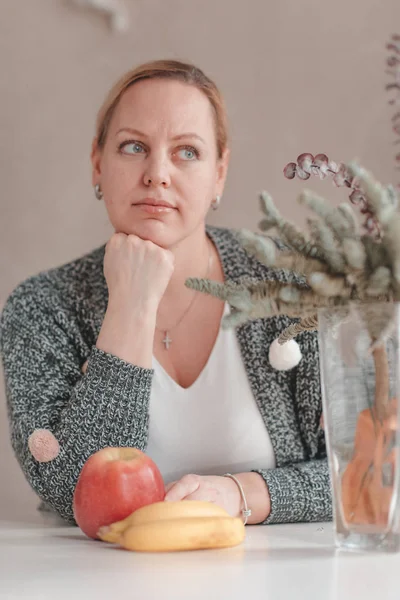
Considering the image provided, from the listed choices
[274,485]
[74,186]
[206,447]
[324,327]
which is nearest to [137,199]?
[206,447]

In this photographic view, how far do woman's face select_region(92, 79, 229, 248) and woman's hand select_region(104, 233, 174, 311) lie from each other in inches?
3.9

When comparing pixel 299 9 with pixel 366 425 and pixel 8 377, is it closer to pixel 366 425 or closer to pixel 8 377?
pixel 8 377

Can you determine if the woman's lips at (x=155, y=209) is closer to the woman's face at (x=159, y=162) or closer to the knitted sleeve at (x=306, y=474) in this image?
the woman's face at (x=159, y=162)

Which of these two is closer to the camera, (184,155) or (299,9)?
(184,155)

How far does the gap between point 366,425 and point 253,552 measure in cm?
21

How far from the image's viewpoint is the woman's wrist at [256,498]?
1189 millimetres

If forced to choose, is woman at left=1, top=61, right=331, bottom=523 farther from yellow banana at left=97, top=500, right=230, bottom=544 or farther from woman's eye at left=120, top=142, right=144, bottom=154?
yellow banana at left=97, top=500, right=230, bottom=544

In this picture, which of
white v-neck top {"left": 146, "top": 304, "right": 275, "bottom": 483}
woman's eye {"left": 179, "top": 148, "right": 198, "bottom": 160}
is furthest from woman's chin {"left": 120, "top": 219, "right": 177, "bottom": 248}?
white v-neck top {"left": 146, "top": 304, "right": 275, "bottom": 483}

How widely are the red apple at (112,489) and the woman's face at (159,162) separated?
0.64 meters

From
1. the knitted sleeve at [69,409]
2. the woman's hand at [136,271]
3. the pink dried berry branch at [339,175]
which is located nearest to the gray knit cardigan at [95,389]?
the knitted sleeve at [69,409]

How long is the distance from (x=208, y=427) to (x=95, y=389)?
12.7 inches

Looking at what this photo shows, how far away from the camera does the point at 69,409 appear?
1.28 metres

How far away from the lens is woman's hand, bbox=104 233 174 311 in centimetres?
132

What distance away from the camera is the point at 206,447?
4.95 feet
